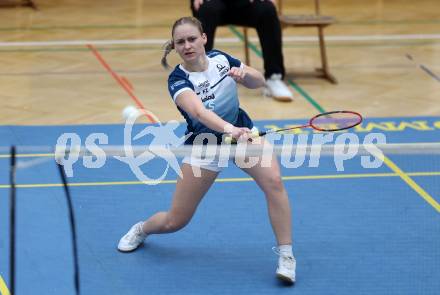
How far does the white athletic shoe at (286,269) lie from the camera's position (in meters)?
4.43

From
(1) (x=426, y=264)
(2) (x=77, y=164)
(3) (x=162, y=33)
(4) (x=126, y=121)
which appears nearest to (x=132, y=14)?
(3) (x=162, y=33)

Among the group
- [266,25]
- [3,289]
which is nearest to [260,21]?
[266,25]

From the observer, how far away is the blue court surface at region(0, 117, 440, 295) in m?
4.48

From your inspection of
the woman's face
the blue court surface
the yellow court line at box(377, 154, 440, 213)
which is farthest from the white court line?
the woman's face

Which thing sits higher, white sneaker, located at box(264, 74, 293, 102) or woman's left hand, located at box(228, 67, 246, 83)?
woman's left hand, located at box(228, 67, 246, 83)

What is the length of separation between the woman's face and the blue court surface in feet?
2.86

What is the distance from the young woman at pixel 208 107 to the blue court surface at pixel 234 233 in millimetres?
298

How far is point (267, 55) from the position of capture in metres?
7.95

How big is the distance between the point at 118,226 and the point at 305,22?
3856mm

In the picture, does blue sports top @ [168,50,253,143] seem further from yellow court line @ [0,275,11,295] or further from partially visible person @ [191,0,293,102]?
partially visible person @ [191,0,293,102]

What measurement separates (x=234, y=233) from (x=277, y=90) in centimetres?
299

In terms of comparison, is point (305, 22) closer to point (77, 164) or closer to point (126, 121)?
point (126, 121)

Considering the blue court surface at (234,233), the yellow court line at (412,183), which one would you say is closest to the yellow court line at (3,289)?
the blue court surface at (234,233)

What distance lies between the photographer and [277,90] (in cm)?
784
